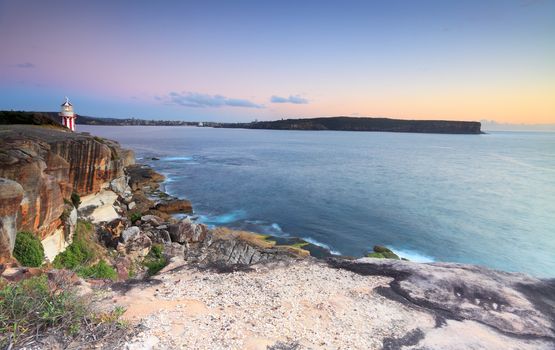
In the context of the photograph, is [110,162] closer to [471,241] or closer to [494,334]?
[494,334]

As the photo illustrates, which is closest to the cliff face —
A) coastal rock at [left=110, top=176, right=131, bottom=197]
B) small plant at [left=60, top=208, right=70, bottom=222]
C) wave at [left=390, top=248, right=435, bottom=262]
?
small plant at [left=60, top=208, right=70, bottom=222]

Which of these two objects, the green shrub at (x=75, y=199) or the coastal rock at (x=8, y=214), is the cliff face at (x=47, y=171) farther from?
the green shrub at (x=75, y=199)

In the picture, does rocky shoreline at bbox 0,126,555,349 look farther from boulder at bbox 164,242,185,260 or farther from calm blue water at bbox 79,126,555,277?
calm blue water at bbox 79,126,555,277

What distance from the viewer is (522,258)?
83.8 ft

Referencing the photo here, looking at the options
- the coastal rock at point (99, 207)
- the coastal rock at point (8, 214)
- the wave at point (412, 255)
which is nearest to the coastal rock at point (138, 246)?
the coastal rock at point (99, 207)

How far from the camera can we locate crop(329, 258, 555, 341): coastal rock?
29.6 ft

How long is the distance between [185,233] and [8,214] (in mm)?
11666

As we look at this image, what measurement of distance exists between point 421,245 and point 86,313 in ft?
85.6

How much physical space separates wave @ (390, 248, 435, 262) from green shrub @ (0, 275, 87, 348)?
22.6m

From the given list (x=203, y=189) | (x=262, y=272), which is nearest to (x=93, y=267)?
(x=262, y=272)

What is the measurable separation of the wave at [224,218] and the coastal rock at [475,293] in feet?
62.0

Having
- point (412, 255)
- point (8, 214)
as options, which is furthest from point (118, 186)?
point (412, 255)

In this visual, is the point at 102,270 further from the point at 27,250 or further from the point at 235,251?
the point at 235,251

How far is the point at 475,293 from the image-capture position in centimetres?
1030
